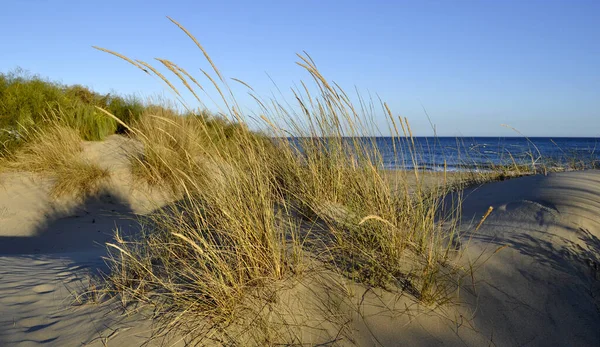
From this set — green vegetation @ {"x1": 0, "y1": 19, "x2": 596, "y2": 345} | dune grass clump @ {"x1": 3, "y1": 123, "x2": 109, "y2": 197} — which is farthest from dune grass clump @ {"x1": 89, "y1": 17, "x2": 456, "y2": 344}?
dune grass clump @ {"x1": 3, "y1": 123, "x2": 109, "y2": 197}

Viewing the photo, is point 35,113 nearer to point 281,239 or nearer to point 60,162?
point 60,162

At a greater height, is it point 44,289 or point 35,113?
point 35,113

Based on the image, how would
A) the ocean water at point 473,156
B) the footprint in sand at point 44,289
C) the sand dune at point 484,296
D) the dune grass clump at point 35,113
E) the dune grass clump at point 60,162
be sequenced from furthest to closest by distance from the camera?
the dune grass clump at point 35,113 < the dune grass clump at point 60,162 < the ocean water at point 473,156 < the footprint in sand at point 44,289 < the sand dune at point 484,296

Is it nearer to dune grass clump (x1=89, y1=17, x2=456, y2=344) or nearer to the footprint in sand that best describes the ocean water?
dune grass clump (x1=89, y1=17, x2=456, y2=344)

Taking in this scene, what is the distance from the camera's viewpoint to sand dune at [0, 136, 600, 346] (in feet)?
7.93

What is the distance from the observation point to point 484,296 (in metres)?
2.66

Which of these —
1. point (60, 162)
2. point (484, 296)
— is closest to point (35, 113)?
point (60, 162)

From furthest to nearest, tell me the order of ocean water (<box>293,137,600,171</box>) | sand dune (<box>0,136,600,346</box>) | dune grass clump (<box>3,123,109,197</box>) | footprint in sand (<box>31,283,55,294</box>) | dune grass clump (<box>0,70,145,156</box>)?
dune grass clump (<box>0,70,145,156</box>) < dune grass clump (<box>3,123,109,197</box>) < ocean water (<box>293,137,600,171</box>) < footprint in sand (<box>31,283,55,294</box>) < sand dune (<box>0,136,600,346</box>)

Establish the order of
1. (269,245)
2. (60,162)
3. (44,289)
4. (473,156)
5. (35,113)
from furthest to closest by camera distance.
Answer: (473,156), (35,113), (60,162), (44,289), (269,245)

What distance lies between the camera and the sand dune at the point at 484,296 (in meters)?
2.42

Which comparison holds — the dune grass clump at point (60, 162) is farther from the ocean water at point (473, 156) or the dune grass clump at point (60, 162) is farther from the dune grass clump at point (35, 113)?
the ocean water at point (473, 156)

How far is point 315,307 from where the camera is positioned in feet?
8.34

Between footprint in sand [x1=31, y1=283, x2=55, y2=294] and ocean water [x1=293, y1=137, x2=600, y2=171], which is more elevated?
ocean water [x1=293, y1=137, x2=600, y2=171]

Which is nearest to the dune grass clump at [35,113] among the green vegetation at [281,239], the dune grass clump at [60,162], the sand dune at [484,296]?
the dune grass clump at [60,162]
